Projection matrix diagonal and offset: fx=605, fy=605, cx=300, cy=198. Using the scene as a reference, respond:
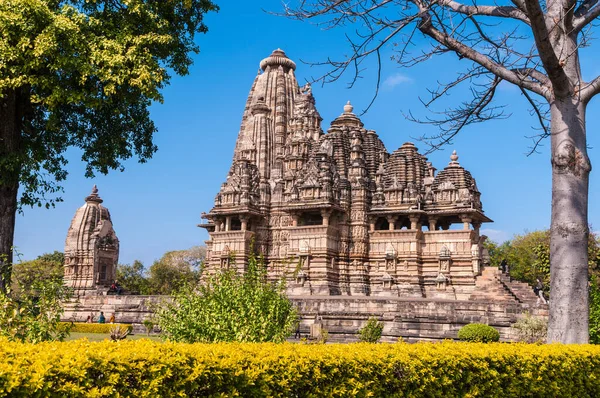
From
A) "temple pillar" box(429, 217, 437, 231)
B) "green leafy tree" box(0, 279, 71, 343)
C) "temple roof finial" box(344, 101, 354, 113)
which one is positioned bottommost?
"green leafy tree" box(0, 279, 71, 343)

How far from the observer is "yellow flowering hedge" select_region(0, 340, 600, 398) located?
472cm

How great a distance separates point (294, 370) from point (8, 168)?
10309mm

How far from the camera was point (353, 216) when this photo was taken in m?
35.3

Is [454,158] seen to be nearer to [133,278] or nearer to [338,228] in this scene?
[338,228]

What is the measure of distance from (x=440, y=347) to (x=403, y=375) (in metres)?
0.98

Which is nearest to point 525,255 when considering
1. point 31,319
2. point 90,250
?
point 90,250

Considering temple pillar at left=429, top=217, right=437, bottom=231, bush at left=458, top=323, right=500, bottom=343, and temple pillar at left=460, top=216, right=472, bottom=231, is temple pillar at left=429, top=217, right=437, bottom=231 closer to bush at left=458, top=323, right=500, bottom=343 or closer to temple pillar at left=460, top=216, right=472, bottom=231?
temple pillar at left=460, top=216, right=472, bottom=231

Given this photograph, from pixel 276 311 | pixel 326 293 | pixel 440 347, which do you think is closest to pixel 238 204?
pixel 326 293

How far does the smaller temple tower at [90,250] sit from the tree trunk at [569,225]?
3374 centimetres

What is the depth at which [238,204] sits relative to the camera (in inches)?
1455

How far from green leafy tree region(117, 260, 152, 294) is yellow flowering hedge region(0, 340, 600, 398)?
47.5 meters

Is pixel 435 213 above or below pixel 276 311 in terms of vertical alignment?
above

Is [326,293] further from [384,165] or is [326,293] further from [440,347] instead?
[440,347]

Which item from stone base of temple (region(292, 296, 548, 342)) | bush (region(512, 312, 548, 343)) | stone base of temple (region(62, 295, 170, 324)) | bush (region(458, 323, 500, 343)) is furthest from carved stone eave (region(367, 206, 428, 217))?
bush (region(458, 323, 500, 343))
